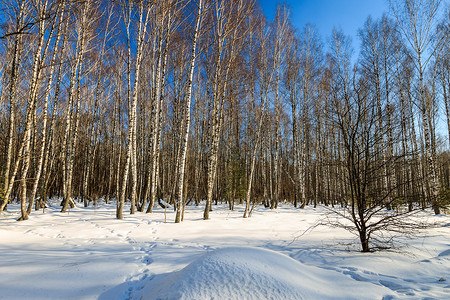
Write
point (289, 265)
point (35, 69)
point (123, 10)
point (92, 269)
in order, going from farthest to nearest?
point (123, 10), point (35, 69), point (92, 269), point (289, 265)

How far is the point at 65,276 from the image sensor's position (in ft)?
9.14

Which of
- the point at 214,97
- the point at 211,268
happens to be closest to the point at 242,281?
the point at 211,268

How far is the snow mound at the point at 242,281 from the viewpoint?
6.30 ft

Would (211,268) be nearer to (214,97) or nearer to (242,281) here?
(242,281)

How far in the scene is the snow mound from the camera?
1.92 metres

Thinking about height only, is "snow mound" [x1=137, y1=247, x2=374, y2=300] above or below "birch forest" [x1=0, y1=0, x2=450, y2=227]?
below

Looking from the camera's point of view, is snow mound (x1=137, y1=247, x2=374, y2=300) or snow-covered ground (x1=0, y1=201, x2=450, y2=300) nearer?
snow mound (x1=137, y1=247, x2=374, y2=300)

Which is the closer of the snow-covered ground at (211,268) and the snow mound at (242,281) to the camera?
the snow mound at (242,281)

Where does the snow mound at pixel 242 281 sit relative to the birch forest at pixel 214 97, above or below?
below

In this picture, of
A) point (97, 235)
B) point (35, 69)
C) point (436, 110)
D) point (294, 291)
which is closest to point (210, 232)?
point (97, 235)

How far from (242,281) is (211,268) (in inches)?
13.4

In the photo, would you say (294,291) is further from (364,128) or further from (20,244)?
(20,244)

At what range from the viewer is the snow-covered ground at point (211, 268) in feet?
6.86

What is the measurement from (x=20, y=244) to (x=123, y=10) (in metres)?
8.06
